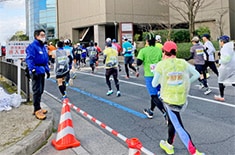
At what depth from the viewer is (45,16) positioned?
2259 inches

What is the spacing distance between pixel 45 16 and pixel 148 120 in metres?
55.1

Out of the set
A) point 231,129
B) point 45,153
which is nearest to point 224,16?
point 231,129

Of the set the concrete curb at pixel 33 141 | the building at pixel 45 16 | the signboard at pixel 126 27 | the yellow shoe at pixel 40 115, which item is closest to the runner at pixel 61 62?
the yellow shoe at pixel 40 115

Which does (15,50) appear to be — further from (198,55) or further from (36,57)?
(198,55)

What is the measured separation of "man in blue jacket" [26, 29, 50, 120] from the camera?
6.00m

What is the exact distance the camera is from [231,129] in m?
5.54

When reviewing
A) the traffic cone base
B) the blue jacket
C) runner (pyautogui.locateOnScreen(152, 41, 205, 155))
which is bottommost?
the traffic cone base

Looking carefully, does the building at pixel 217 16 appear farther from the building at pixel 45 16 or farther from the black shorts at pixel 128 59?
the building at pixel 45 16

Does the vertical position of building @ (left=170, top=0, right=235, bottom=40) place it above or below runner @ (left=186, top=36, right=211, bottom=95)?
above

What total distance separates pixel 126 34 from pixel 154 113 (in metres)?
19.0

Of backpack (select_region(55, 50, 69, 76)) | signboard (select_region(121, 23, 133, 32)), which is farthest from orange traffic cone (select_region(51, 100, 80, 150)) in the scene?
signboard (select_region(121, 23, 133, 32))

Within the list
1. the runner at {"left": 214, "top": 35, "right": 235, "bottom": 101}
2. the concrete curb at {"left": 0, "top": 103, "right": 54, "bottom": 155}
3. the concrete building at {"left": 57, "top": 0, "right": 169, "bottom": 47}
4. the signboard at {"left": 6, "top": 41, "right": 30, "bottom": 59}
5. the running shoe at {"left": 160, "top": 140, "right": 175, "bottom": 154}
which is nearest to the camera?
the concrete curb at {"left": 0, "top": 103, "right": 54, "bottom": 155}

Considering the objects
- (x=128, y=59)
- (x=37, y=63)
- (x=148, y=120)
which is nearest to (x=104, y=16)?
(x=128, y=59)

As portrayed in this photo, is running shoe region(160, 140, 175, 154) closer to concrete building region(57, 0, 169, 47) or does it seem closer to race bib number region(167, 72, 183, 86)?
race bib number region(167, 72, 183, 86)
